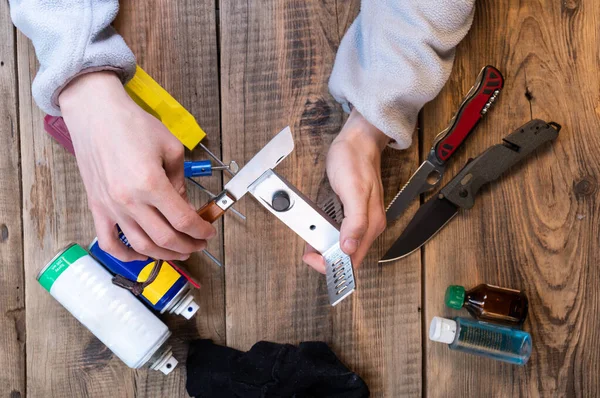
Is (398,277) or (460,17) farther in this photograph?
(398,277)

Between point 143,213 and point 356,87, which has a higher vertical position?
point 356,87

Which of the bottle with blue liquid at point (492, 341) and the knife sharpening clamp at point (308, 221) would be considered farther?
the bottle with blue liquid at point (492, 341)

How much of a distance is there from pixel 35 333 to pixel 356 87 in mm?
602

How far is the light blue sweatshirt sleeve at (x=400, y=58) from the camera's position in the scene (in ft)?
2.28

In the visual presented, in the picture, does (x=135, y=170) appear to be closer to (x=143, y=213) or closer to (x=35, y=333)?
(x=143, y=213)

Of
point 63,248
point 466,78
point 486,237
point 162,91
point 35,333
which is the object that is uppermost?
point 466,78

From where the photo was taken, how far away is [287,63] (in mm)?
819

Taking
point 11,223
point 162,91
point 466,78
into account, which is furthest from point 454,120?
point 11,223

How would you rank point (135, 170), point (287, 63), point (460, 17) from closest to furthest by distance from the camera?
point (135, 170) → point (460, 17) → point (287, 63)

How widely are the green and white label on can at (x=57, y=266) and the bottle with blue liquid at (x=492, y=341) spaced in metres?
0.53

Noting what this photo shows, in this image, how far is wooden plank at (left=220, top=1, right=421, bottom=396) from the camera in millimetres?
814

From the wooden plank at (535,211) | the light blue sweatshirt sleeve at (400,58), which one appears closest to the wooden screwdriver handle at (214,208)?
the light blue sweatshirt sleeve at (400,58)

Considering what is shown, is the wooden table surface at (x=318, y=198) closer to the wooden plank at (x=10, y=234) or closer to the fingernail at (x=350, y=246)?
the wooden plank at (x=10, y=234)

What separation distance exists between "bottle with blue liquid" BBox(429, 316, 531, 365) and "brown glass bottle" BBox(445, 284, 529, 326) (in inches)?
0.5
